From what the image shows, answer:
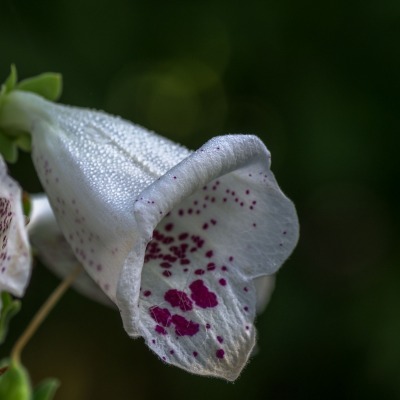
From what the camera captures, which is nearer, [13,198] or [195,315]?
[13,198]

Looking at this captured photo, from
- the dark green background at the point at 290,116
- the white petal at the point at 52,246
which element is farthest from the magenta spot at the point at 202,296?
the dark green background at the point at 290,116

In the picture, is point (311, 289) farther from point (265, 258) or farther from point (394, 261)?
point (265, 258)

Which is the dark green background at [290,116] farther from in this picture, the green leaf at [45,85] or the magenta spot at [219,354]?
the magenta spot at [219,354]

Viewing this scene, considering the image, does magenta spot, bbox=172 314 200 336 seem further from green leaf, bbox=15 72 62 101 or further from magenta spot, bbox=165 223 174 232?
green leaf, bbox=15 72 62 101

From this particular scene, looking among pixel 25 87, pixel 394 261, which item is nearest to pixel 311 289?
pixel 394 261

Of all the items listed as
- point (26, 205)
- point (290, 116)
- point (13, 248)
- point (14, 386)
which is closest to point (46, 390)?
point (14, 386)

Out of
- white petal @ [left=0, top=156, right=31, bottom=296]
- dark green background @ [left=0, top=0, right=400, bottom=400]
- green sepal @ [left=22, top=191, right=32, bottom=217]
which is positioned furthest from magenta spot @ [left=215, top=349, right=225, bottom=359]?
dark green background @ [left=0, top=0, right=400, bottom=400]

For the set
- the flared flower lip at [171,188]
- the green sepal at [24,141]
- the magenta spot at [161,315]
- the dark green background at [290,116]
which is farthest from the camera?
the dark green background at [290,116]
